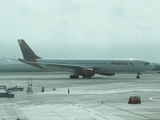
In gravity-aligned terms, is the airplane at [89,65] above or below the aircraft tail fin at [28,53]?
below

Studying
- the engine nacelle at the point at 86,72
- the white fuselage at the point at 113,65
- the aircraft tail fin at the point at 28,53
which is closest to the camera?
the engine nacelle at the point at 86,72

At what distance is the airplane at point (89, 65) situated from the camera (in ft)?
223

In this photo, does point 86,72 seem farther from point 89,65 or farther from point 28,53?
point 28,53

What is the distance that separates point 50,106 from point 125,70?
A: 4628 centimetres

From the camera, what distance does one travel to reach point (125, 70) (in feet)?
224

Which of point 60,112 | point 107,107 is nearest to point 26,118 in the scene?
point 60,112

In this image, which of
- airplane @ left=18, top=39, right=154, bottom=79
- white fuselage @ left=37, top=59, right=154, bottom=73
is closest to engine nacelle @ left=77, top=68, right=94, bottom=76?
airplane @ left=18, top=39, right=154, bottom=79

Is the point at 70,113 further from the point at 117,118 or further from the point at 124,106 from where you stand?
the point at 124,106

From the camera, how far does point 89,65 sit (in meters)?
70.2

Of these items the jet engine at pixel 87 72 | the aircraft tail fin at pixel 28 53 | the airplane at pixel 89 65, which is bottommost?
the jet engine at pixel 87 72

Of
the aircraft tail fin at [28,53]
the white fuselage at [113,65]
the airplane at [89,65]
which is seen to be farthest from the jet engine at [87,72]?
the aircraft tail fin at [28,53]

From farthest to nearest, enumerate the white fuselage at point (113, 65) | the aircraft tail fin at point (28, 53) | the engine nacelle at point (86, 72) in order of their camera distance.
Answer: the aircraft tail fin at point (28, 53)
the white fuselage at point (113, 65)
the engine nacelle at point (86, 72)

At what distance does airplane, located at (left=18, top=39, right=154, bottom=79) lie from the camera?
68.0 metres

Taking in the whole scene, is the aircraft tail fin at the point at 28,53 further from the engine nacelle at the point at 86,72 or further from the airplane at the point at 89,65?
the engine nacelle at the point at 86,72
